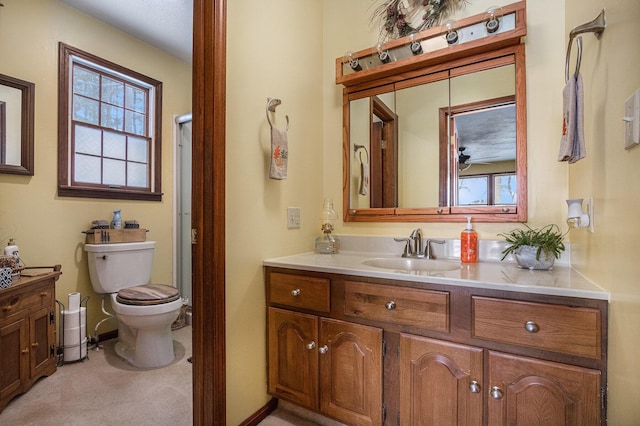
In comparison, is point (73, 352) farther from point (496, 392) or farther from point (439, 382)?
point (496, 392)

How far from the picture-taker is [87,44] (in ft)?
7.95

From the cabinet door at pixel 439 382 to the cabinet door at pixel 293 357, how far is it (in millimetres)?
417

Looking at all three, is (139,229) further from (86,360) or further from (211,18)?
(211,18)

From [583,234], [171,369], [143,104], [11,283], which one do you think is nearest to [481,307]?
[583,234]

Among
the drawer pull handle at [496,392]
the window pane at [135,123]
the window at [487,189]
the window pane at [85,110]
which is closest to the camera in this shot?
the drawer pull handle at [496,392]

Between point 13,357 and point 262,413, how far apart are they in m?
1.42

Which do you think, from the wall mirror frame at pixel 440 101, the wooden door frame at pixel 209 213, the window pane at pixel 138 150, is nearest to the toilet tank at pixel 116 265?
the window pane at pixel 138 150

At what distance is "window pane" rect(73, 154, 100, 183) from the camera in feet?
7.86

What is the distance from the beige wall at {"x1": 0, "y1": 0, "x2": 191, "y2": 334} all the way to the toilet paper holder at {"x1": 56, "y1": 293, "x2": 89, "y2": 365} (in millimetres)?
200

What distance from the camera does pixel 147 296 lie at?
2094 millimetres

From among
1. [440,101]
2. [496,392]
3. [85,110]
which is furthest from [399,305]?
[85,110]

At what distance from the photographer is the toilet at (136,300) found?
6.71 ft

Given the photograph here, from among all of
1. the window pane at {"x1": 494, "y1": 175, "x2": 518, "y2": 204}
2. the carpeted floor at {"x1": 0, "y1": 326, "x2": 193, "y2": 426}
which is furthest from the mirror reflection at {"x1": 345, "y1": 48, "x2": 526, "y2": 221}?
the carpeted floor at {"x1": 0, "y1": 326, "x2": 193, "y2": 426}

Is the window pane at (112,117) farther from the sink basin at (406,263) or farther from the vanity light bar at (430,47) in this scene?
the sink basin at (406,263)
